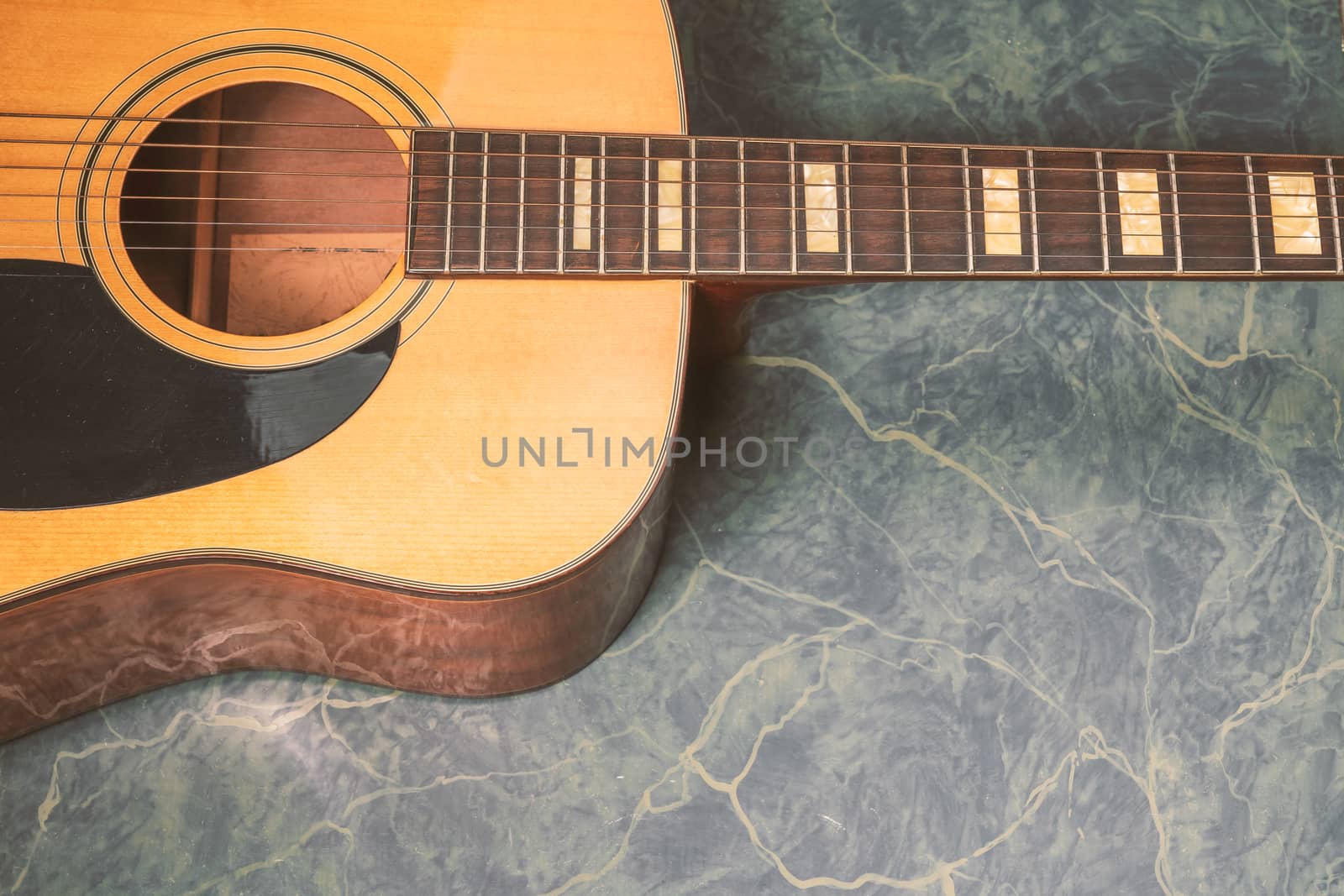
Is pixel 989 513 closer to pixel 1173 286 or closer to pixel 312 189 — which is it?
pixel 1173 286

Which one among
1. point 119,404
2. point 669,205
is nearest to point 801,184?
point 669,205

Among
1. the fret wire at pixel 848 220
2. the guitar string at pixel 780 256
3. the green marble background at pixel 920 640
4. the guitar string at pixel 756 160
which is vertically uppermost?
the guitar string at pixel 756 160

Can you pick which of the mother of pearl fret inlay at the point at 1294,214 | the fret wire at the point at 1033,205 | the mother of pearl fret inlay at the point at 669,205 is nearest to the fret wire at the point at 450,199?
the mother of pearl fret inlay at the point at 669,205

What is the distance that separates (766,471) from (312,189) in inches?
24.9

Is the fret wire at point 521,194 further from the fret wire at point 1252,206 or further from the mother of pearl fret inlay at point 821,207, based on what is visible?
the fret wire at point 1252,206

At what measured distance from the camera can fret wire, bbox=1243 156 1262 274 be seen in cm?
93

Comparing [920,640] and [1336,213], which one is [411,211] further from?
[1336,213]

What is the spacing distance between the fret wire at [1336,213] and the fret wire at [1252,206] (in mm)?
84

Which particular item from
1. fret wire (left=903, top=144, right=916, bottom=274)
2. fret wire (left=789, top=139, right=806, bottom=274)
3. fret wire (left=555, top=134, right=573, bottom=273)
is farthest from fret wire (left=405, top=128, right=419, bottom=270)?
fret wire (left=903, top=144, right=916, bottom=274)

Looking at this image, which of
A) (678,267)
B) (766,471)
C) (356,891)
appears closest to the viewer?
(678,267)

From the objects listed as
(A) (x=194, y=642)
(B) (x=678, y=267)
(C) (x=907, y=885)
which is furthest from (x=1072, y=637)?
(A) (x=194, y=642)

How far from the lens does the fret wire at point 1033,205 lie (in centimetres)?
91

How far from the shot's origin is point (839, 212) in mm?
905

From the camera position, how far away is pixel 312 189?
1015 mm
